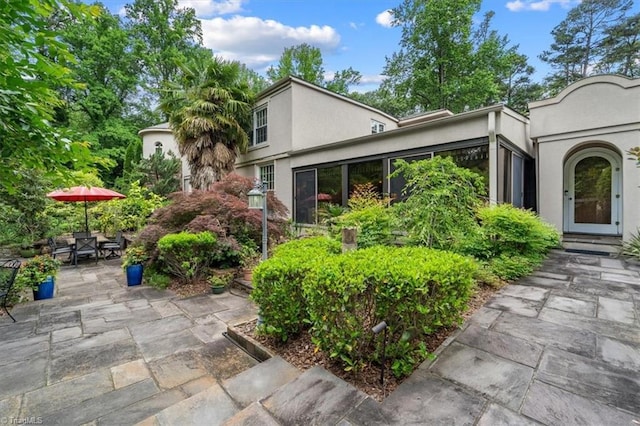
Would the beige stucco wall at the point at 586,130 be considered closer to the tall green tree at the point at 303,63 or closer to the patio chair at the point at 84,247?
the patio chair at the point at 84,247

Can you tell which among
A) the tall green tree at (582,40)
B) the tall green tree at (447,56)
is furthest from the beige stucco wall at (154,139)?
the tall green tree at (582,40)

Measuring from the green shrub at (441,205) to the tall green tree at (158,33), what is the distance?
23261 mm

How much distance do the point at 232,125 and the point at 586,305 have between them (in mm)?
11567

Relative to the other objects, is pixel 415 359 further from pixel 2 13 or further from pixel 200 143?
pixel 200 143

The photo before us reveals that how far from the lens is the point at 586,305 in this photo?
12.2 ft

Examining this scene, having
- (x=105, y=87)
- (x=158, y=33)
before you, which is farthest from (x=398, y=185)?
(x=158, y=33)

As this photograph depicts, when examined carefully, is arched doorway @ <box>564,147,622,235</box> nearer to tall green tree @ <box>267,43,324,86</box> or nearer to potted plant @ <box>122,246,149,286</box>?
potted plant @ <box>122,246,149,286</box>

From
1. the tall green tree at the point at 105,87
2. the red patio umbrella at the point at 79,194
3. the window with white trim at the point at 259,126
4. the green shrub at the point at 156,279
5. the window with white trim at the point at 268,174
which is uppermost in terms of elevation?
the tall green tree at the point at 105,87

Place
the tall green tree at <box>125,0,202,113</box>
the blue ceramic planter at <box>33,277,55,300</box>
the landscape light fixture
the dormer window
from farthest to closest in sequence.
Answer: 1. the tall green tree at <box>125,0,202,113</box>
2. the dormer window
3. the blue ceramic planter at <box>33,277,55,300</box>
4. the landscape light fixture

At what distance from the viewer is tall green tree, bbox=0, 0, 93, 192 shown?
2.25 m

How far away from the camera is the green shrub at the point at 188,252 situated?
5.44 metres

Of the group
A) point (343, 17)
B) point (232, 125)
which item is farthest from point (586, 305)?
point (343, 17)

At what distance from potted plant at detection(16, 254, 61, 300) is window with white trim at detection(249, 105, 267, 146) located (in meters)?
8.21

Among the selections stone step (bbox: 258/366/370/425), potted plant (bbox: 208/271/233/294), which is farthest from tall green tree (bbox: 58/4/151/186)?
stone step (bbox: 258/366/370/425)
